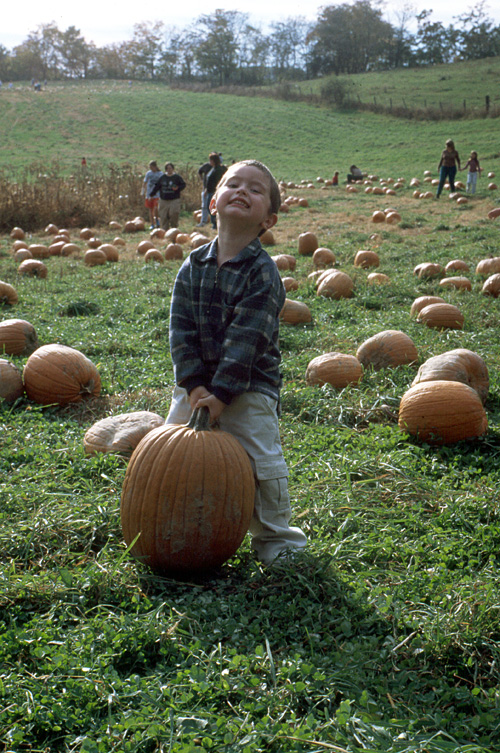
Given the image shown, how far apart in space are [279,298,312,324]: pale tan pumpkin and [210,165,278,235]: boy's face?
414 cm

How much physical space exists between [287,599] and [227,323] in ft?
4.01

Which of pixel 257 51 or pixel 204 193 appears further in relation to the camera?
pixel 257 51

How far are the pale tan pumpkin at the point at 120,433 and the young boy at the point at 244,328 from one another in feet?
3.50

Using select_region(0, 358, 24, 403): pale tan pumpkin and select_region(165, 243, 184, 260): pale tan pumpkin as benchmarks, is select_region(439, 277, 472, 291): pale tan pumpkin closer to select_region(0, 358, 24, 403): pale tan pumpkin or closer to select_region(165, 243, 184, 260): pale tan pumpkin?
select_region(0, 358, 24, 403): pale tan pumpkin

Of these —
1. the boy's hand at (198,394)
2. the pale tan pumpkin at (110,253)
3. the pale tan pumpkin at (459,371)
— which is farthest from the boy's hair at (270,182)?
the pale tan pumpkin at (110,253)

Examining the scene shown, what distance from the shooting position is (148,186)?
16953 mm

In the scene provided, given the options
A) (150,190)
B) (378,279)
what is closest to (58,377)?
(378,279)

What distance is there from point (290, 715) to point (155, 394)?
3212 mm

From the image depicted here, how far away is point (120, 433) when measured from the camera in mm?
3932

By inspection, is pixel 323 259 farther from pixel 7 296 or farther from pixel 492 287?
pixel 7 296

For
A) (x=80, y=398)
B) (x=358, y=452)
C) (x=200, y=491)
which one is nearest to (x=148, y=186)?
(x=80, y=398)

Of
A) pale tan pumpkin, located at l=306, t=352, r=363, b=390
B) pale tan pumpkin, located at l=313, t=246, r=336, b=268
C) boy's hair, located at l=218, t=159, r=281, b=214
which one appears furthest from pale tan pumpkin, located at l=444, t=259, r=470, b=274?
boy's hair, located at l=218, t=159, r=281, b=214

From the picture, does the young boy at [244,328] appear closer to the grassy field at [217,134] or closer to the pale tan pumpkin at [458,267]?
the pale tan pumpkin at [458,267]

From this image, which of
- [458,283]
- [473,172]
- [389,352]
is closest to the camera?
[389,352]
